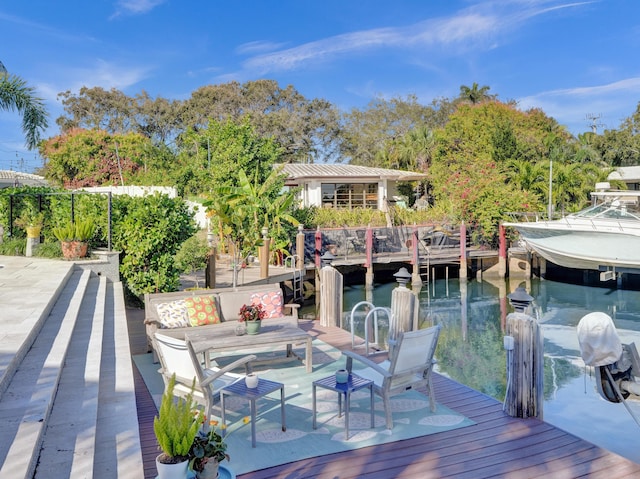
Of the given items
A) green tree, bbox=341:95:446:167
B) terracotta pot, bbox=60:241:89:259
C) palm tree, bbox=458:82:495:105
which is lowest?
terracotta pot, bbox=60:241:89:259

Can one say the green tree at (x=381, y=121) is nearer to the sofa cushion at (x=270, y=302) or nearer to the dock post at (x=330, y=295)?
the dock post at (x=330, y=295)

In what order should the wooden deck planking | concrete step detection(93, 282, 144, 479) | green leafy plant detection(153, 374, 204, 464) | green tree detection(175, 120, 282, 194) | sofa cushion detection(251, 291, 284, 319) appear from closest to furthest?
green leafy plant detection(153, 374, 204, 464) < concrete step detection(93, 282, 144, 479) < the wooden deck planking < sofa cushion detection(251, 291, 284, 319) < green tree detection(175, 120, 282, 194)

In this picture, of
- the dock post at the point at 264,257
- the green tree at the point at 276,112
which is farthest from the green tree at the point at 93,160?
the dock post at the point at 264,257

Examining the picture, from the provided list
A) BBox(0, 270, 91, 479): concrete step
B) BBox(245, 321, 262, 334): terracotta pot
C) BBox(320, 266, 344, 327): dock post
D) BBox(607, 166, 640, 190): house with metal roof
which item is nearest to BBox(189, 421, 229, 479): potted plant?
BBox(0, 270, 91, 479): concrete step

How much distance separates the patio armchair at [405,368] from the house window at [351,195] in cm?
2671

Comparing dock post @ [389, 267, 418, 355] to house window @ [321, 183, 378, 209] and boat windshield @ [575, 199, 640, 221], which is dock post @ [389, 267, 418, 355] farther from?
house window @ [321, 183, 378, 209]

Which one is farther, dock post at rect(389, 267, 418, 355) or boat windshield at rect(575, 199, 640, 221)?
boat windshield at rect(575, 199, 640, 221)

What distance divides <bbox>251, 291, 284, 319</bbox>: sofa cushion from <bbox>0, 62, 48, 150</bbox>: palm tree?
1100 cm

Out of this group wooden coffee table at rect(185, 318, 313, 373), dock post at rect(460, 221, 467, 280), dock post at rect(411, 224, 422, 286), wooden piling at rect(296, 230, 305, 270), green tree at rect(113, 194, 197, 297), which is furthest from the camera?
dock post at rect(460, 221, 467, 280)

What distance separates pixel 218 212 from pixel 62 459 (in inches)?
568

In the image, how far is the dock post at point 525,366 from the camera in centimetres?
605

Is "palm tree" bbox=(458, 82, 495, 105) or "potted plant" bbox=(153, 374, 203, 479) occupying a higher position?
"palm tree" bbox=(458, 82, 495, 105)

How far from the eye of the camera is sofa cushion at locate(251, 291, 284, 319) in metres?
9.30

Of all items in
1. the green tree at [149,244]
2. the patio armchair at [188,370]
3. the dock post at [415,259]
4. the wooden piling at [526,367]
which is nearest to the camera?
the patio armchair at [188,370]
